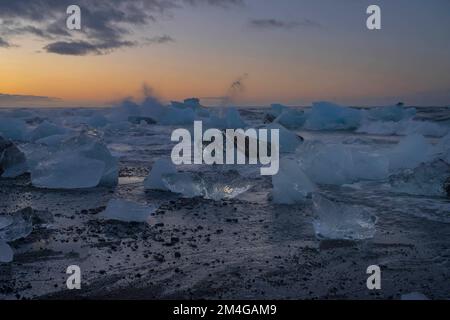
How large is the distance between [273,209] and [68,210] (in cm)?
230

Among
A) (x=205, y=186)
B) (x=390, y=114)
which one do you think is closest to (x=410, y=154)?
(x=205, y=186)

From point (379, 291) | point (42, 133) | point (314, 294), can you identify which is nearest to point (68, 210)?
point (314, 294)

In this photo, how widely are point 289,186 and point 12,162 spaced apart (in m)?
4.59

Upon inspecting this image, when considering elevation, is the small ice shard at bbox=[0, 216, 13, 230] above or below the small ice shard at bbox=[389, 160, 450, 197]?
below

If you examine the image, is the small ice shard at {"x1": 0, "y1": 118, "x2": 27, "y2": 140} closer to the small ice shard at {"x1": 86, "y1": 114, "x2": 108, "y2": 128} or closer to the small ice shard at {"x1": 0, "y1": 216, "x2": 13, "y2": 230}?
the small ice shard at {"x1": 86, "y1": 114, "x2": 108, "y2": 128}

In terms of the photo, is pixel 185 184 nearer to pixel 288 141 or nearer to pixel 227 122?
pixel 288 141

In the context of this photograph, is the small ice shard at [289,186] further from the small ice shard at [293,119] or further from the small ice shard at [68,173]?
the small ice shard at [293,119]

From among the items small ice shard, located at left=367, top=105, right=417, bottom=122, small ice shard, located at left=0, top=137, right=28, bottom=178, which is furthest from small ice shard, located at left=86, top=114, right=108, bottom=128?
small ice shard, located at left=0, top=137, right=28, bottom=178

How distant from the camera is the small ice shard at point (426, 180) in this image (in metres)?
5.96

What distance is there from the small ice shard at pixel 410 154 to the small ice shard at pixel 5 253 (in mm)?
6167

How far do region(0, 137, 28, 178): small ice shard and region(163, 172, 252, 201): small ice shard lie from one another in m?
2.81

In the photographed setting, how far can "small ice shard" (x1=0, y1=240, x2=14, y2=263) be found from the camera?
135 inches

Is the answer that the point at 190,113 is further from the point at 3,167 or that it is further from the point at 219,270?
the point at 219,270

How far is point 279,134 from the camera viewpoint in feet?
37.0
